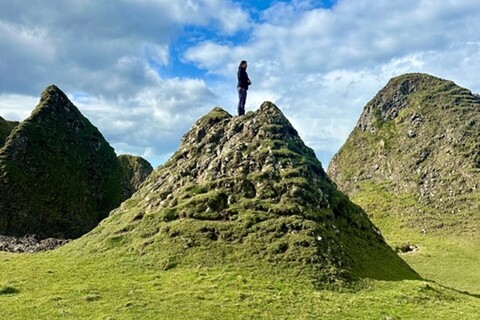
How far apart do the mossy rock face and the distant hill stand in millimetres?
78544

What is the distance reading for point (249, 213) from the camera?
182ft

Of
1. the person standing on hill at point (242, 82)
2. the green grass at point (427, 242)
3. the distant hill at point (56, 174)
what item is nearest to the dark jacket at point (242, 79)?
the person standing on hill at point (242, 82)

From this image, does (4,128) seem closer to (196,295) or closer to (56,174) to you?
(56,174)

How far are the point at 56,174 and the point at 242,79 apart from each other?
209 feet

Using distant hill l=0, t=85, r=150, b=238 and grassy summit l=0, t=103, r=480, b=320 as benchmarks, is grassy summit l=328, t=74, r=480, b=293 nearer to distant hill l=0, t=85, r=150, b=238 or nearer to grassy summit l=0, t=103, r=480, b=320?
grassy summit l=0, t=103, r=480, b=320

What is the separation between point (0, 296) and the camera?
3928cm

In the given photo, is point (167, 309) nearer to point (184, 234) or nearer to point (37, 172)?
point (184, 234)

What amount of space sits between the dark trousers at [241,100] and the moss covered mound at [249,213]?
1.43m

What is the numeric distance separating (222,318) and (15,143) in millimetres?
86777

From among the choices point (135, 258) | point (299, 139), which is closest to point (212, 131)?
point (299, 139)

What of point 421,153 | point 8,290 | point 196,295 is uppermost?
point 421,153

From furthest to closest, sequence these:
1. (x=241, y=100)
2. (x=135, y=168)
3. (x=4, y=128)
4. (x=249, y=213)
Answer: (x=135, y=168)
(x=4, y=128)
(x=241, y=100)
(x=249, y=213)

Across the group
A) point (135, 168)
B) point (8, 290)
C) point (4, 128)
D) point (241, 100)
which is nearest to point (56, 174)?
point (4, 128)

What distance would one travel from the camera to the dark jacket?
63156mm
